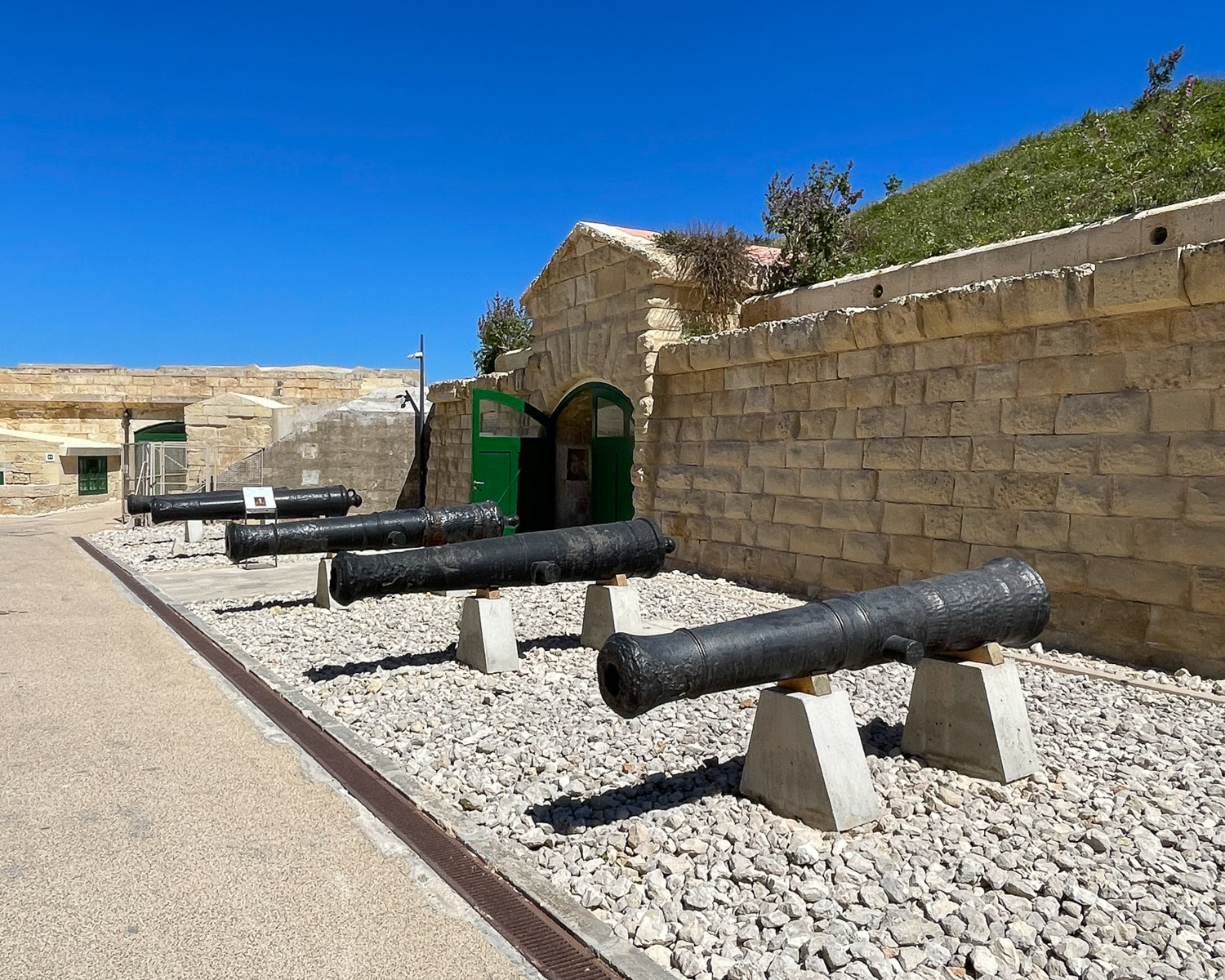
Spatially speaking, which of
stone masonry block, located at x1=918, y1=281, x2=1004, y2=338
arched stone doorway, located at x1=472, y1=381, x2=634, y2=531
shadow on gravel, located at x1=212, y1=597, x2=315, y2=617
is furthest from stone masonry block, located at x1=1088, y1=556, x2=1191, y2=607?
shadow on gravel, located at x1=212, y1=597, x2=315, y2=617

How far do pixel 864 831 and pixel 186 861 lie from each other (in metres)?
2.58

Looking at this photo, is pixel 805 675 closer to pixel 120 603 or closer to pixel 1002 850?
pixel 1002 850

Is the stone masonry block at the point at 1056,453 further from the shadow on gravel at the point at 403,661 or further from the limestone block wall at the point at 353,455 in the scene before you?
the limestone block wall at the point at 353,455

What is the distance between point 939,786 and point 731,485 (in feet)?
18.9

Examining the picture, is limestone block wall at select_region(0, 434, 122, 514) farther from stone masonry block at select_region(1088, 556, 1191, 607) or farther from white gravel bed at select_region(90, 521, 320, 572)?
stone masonry block at select_region(1088, 556, 1191, 607)

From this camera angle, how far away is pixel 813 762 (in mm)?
3465

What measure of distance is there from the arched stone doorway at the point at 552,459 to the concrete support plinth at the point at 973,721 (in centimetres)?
798

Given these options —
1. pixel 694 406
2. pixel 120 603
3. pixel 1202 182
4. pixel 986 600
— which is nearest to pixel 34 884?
pixel 986 600

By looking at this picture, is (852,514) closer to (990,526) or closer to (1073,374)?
(990,526)

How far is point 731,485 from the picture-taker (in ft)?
30.9

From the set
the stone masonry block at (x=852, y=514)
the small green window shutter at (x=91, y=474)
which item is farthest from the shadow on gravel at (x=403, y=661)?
the small green window shutter at (x=91, y=474)

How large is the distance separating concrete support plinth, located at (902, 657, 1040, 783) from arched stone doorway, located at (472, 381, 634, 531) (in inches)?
314

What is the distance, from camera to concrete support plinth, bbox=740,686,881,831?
11.3 ft

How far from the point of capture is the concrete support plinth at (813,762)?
345 cm
